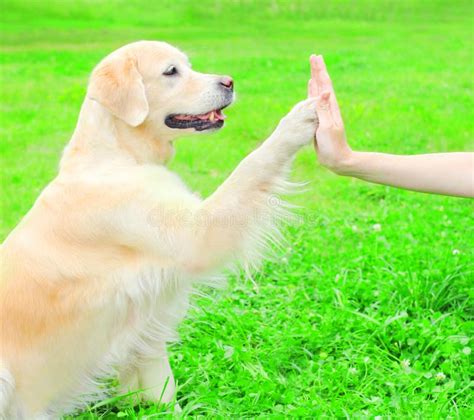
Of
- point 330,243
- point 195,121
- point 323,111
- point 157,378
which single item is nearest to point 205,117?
point 195,121

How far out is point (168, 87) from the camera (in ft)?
11.7

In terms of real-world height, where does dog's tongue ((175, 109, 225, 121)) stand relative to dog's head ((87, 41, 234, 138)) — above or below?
below

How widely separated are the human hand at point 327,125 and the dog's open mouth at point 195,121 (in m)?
0.46

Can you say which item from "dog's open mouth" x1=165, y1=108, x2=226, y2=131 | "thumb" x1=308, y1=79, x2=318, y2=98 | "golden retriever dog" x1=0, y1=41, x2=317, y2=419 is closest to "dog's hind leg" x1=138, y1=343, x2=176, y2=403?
"golden retriever dog" x1=0, y1=41, x2=317, y2=419

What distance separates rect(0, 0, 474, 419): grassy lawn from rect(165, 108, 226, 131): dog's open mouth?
1.10 m

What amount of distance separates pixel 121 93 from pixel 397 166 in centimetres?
125

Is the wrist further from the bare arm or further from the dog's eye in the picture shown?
the dog's eye

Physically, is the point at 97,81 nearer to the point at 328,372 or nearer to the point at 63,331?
the point at 63,331

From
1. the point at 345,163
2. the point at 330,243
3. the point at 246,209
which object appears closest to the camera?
the point at 246,209

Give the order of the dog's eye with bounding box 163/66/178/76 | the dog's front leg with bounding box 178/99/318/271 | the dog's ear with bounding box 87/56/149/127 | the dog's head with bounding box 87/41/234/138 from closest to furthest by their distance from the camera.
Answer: the dog's front leg with bounding box 178/99/318/271 → the dog's ear with bounding box 87/56/149/127 → the dog's head with bounding box 87/41/234/138 → the dog's eye with bounding box 163/66/178/76

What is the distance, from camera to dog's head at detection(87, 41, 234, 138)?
3463 millimetres

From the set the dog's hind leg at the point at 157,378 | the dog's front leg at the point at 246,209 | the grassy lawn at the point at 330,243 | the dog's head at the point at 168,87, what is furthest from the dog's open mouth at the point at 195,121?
the grassy lawn at the point at 330,243

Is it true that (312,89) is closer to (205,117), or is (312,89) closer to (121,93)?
(205,117)

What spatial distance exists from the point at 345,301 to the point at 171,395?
1179mm
